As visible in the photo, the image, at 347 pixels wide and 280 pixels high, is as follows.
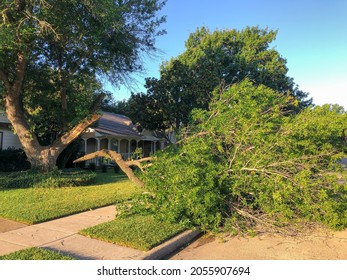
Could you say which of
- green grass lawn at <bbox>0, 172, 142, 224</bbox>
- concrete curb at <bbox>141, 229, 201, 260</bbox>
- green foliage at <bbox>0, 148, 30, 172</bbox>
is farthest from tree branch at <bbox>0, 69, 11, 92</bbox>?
concrete curb at <bbox>141, 229, 201, 260</bbox>

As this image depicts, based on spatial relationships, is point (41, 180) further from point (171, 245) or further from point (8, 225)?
Answer: point (171, 245)

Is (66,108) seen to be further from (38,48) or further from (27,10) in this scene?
(27,10)

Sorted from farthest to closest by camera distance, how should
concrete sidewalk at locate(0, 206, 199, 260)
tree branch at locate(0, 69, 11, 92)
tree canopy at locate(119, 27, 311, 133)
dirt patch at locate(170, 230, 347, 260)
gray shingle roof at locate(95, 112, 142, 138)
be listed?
gray shingle roof at locate(95, 112, 142, 138)
tree canopy at locate(119, 27, 311, 133)
tree branch at locate(0, 69, 11, 92)
dirt patch at locate(170, 230, 347, 260)
concrete sidewalk at locate(0, 206, 199, 260)

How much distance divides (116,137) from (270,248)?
786 inches

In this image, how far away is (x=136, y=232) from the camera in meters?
5.75

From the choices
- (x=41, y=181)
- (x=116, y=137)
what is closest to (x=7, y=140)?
(x=116, y=137)

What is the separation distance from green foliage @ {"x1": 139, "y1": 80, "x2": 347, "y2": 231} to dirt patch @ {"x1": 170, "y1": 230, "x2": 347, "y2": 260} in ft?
1.28

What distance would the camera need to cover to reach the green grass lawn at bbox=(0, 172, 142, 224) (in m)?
7.18

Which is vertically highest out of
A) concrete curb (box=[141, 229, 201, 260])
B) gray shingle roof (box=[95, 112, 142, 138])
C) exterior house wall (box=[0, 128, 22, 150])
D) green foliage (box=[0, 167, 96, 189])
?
gray shingle roof (box=[95, 112, 142, 138])

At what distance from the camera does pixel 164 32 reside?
1403 cm

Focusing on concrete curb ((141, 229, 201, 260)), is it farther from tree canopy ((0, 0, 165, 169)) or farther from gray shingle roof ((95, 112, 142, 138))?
gray shingle roof ((95, 112, 142, 138))

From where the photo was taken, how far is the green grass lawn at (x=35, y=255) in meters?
4.40

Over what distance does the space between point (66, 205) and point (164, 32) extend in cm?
889

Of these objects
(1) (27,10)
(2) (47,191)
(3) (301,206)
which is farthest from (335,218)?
(1) (27,10)
